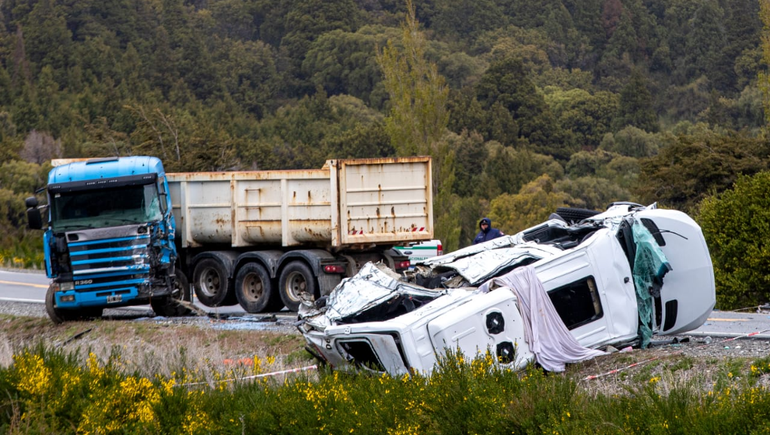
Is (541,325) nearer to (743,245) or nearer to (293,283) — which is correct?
(293,283)

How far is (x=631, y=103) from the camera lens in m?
85.8

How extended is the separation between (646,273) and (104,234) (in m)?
9.17

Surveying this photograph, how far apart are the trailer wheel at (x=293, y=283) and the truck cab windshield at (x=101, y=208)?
2436 millimetres

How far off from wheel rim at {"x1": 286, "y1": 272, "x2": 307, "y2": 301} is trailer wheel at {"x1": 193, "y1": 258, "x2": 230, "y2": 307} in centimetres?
158

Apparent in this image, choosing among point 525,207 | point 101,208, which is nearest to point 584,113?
point 525,207

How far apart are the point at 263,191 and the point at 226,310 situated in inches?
112

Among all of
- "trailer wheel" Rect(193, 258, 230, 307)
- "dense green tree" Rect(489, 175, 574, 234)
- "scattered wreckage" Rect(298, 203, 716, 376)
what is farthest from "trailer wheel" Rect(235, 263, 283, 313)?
"dense green tree" Rect(489, 175, 574, 234)

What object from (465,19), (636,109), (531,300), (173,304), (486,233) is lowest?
(636,109)

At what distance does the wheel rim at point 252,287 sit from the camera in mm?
17891

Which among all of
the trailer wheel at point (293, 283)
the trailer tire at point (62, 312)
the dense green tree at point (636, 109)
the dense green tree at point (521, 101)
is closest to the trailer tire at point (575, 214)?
the trailer wheel at point (293, 283)

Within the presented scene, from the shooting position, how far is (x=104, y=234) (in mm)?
16297

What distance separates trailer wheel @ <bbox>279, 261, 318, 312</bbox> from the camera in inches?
669

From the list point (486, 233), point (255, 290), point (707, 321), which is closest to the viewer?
point (707, 321)

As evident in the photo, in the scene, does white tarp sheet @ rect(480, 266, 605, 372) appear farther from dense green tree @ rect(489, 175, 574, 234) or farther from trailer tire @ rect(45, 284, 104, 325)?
dense green tree @ rect(489, 175, 574, 234)
